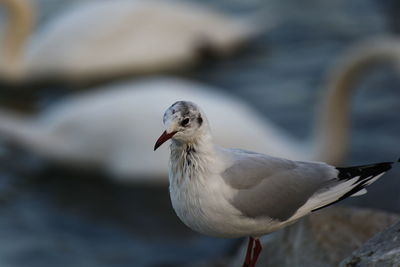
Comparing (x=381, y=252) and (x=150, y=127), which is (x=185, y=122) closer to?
(x=381, y=252)

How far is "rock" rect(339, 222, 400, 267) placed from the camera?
3383mm

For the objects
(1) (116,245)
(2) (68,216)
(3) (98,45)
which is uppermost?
(3) (98,45)

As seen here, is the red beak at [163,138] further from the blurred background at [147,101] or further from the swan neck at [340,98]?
the swan neck at [340,98]

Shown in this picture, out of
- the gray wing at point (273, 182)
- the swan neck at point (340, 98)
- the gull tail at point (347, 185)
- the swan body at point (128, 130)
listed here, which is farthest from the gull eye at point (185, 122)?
the swan neck at point (340, 98)

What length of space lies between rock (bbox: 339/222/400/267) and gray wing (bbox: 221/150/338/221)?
0.39 meters

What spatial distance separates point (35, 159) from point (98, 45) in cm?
292

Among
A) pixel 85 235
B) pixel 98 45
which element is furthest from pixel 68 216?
pixel 98 45

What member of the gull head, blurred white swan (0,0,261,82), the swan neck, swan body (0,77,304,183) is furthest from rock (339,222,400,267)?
blurred white swan (0,0,261,82)

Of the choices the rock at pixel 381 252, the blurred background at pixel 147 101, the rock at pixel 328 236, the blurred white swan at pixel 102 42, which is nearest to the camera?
the rock at pixel 381 252

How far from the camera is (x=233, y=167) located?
3846mm

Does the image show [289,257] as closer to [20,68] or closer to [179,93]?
[179,93]

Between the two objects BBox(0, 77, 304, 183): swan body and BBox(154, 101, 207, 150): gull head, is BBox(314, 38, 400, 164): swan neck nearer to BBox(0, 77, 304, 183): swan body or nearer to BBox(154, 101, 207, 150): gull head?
BBox(0, 77, 304, 183): swan body

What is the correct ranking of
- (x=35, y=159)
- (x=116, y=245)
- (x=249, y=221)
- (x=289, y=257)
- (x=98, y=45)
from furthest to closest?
(x=98, y=45), (x=35, y=159), (x=116, y=245), (x=289, y=257), (x=249, y=221)

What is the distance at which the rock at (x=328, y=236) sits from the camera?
4430mm
